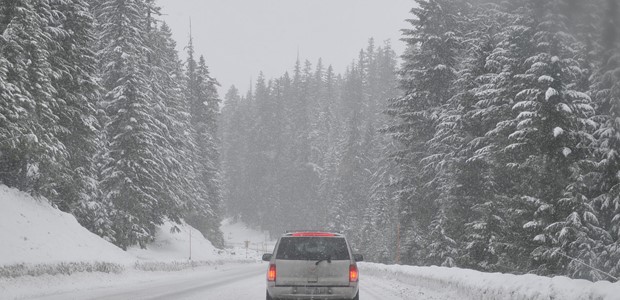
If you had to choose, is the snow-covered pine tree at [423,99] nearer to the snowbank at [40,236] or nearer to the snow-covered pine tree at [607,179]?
the snow-covered pine tree at [607,179]

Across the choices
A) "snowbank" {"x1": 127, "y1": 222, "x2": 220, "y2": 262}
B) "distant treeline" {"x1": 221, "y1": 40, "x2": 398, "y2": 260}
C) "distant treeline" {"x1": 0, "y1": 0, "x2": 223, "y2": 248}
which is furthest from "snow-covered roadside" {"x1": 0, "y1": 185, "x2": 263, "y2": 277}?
"distant treeline" {"x1": 221, "y1": 40, "x2": 398, "y2": 260}

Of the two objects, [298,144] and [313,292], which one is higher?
[298,144]

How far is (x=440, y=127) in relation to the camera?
24.9 metres

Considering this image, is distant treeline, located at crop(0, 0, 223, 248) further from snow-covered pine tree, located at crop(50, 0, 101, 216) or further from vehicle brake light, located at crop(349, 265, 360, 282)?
vehicle brake light, located at crop(349, 265, 360, 282)

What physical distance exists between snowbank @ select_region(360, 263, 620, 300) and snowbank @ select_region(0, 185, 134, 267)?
1257cm

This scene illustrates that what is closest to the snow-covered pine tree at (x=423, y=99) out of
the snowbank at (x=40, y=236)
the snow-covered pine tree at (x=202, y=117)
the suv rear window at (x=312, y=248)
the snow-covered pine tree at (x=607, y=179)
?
the snow-covered pine tree at (x=607, y=179)

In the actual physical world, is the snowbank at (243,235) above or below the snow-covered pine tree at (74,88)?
below

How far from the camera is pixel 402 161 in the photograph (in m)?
29.0

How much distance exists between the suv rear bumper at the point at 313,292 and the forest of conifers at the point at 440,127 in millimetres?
3897

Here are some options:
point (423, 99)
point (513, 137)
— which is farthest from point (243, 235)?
point (513, 137)

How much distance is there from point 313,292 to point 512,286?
12.5ft

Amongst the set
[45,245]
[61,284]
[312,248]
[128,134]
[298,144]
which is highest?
[298,144]

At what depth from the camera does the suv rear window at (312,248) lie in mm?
9352

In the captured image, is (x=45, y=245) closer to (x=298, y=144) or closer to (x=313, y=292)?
(x=313, y=292)
